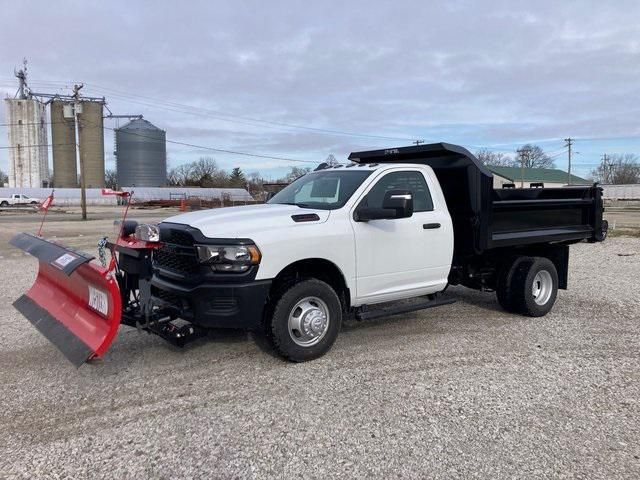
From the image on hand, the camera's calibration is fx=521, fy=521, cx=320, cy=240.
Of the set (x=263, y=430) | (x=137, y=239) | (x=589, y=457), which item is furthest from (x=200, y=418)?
(x=589, y=457)

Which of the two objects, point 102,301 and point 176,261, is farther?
point 176,261

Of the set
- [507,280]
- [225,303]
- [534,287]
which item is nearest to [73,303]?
[225,303]

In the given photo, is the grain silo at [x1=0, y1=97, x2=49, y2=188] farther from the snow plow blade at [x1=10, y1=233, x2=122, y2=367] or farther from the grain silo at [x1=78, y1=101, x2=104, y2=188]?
the snow plow blade at [x1=10, y1=233, x2=122, y2=367]

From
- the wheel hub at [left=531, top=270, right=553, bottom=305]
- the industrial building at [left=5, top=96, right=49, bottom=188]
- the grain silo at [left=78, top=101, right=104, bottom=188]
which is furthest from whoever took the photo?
the grain silo at [left=78, top=101, right=104, bottom=188]

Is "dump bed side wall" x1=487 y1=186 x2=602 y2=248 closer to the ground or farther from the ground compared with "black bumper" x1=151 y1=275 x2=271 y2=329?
farther from the ground

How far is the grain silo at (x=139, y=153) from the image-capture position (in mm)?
76312

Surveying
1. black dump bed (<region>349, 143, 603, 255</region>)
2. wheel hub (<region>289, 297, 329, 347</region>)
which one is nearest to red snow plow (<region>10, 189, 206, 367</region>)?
wheel hub (<region>289, 297, 329, 347</region>)

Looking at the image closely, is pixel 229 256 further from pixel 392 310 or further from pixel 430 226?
pixel 430 226

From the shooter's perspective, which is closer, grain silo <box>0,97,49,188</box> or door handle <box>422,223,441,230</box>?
door handle <box>422,223,441,230</box>

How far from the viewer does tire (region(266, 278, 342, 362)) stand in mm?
4754

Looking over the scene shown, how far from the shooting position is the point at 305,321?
490 centimetres

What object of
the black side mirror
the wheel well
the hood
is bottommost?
the wheel well

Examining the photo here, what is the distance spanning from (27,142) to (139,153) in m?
14.6

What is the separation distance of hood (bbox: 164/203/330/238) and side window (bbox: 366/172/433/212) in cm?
68
